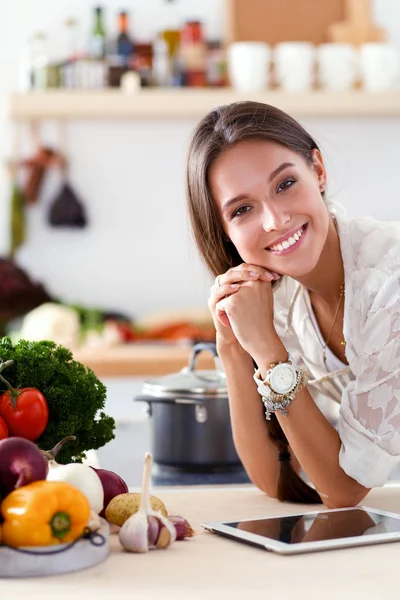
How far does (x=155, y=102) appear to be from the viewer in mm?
4293

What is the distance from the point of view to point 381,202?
473cm

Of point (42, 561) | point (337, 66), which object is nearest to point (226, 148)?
point (42, 561)

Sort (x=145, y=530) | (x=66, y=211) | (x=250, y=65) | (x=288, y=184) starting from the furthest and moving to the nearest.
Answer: (x=66, y=211)
(x=250, y=65)
(x=288, y=184)
(x=145, y=530)

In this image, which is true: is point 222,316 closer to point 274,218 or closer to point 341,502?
point 274,218

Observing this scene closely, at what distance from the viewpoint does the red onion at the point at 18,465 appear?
1.16 meters

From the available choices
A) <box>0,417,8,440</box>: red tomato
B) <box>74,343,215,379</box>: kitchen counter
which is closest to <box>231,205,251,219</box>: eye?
→ <box>0,417,8,440</box>: red tomato

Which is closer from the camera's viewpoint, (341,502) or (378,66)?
(341,502)

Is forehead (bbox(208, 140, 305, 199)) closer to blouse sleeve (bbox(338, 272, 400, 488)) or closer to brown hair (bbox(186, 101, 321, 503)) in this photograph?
brown hair (bbox(186, 101, 321, 503))

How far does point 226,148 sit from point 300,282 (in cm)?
40

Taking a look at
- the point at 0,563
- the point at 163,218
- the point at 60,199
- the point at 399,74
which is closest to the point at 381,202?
the point at 399,74

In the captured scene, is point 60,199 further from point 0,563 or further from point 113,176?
point 0,563

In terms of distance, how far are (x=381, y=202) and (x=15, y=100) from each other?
5.92 ft

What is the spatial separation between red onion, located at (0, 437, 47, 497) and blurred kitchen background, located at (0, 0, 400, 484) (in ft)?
9.76

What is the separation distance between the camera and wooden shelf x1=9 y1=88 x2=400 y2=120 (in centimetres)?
426
